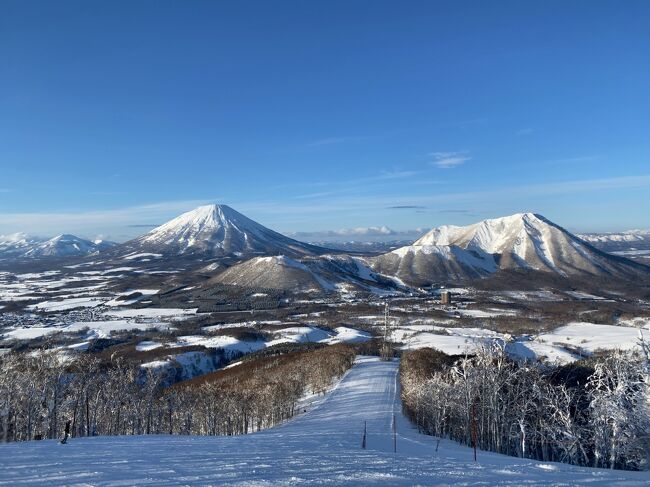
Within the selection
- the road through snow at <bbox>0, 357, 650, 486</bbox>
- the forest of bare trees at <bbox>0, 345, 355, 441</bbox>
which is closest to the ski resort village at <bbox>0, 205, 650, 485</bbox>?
the road through snow at <bbox>0, 357, 650, 486</bbox>

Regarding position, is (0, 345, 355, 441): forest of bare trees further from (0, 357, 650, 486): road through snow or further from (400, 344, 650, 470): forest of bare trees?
(0, 357, 650, 486): road through snow

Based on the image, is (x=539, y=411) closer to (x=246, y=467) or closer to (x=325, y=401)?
(x=325, y=401)

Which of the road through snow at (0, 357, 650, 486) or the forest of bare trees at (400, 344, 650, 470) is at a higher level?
the road through snow at (0, 357, 650, 486)

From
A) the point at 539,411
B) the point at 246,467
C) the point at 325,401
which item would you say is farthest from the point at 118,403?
the point at 539,411

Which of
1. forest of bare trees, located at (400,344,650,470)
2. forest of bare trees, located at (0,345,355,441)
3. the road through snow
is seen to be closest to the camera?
the road through snow

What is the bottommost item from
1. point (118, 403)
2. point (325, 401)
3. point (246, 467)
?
point (325, 401)
